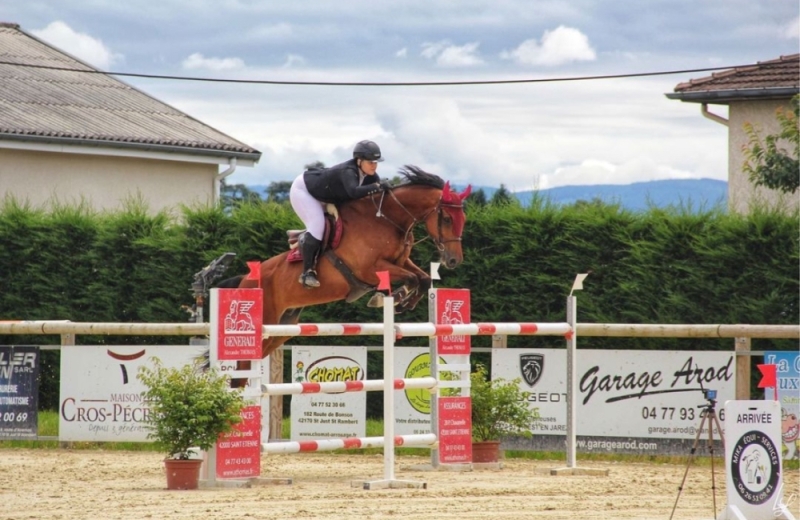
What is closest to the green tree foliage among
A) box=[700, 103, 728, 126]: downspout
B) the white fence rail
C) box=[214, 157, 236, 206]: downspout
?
the white fence rail

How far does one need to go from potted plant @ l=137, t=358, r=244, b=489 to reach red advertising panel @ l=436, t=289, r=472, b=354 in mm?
1780

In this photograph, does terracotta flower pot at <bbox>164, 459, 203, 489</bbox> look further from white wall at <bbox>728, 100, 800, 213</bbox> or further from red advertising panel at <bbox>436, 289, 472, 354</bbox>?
white wall at <bbox>728, 100, 800, 213</bbox>

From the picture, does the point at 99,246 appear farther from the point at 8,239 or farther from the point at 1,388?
the point at 1,388

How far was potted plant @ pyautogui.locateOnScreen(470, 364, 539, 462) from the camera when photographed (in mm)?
8891

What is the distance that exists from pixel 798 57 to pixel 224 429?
41.2 ft

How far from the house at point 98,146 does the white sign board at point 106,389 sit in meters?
4.77

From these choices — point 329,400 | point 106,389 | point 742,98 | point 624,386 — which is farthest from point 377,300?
point 742,98

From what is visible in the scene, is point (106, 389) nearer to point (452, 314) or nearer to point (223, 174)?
point (452, 314)

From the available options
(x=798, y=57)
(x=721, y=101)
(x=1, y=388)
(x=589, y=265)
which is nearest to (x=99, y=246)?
(x=1, y=388)

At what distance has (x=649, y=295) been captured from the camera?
1038 centimetres

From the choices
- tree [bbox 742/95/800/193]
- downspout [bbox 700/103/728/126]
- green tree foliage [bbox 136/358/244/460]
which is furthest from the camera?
downspout [bbox 700/103/728/126]

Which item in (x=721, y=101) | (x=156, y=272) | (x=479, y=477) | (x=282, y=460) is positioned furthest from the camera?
(x=721, y=101)

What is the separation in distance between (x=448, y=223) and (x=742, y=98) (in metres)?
9.73

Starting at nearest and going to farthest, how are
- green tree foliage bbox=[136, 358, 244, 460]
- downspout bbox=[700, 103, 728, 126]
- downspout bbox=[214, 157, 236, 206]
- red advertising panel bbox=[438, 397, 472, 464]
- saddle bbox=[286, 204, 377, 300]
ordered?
1. green tree foliage bbox=[136, 358, 244, 460]
2. saddle bbox=[286, 204, 377, 300]
3. red advertising panel bbox=[438, 397, 472, 464]
4. downspout bbox=[700, 103, 728, 126]
5. downspout bbox=[214, 157, 236, 206]
